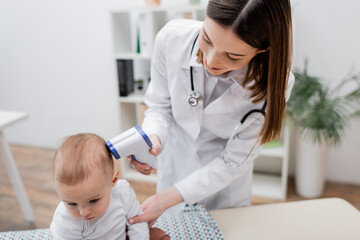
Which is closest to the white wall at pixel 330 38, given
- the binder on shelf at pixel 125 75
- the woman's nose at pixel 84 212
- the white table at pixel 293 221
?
the binder on shelf at pixel 125 75

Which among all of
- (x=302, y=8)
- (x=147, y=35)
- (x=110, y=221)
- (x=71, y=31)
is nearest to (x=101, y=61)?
(x=71, y=31)

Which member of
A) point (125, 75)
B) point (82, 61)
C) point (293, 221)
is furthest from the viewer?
point (82, 61)

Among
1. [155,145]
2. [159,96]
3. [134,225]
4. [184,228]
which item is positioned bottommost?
[184,228]

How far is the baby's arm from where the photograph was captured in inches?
37.2

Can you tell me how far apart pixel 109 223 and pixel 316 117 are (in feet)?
5.59

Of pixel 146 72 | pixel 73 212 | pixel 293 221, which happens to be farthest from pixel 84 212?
pixel 146 72

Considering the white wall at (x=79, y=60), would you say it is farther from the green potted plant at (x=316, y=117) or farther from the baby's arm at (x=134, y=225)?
the baby's arm at (x=134, y=225)

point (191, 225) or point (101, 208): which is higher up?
point (101, 208)

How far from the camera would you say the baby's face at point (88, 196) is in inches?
31.2

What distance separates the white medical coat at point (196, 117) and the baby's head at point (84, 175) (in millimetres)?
275

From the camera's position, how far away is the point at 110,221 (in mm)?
913

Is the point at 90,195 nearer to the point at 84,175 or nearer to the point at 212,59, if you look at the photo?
the point at 84,175

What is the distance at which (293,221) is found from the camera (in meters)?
1.16

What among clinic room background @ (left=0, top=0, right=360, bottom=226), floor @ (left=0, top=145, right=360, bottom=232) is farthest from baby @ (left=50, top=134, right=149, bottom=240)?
clinic room background @ (left=0, top=0, right=360, bottom=226)
